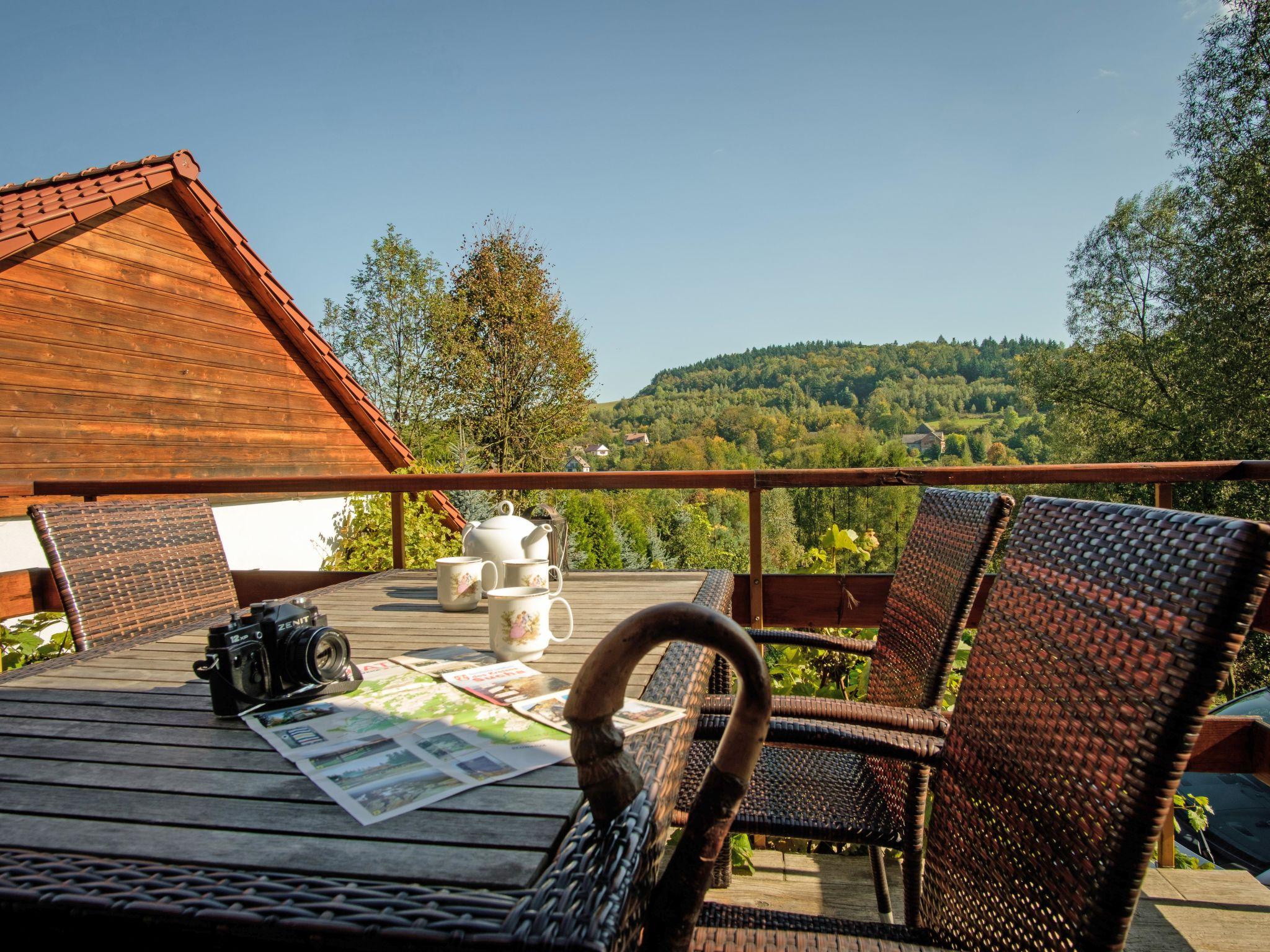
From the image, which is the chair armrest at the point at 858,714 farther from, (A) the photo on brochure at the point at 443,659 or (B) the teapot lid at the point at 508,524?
(B) the teapot lid at the point at 508,524

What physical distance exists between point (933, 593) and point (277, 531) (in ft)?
23.9

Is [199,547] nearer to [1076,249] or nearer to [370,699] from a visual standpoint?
[370,699]

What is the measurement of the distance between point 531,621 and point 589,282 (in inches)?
797

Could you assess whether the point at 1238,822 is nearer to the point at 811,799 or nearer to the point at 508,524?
the point at 811,799

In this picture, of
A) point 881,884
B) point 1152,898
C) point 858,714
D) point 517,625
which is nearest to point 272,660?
point 517,625

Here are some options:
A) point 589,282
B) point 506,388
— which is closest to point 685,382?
point 589,282

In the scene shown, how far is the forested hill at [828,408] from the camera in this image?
22.2m

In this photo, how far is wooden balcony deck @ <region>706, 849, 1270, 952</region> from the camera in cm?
169

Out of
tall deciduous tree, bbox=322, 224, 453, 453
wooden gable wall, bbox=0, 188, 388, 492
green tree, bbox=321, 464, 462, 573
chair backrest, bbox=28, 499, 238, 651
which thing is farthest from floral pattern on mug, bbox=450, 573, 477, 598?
tall deciduous tree, bbox=322, 224, 453, 453

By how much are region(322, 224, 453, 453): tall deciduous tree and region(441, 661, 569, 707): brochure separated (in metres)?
16.2

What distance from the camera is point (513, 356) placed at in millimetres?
17156

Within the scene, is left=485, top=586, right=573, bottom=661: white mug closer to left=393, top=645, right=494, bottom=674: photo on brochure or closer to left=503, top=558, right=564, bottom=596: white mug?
left=393, top=645, right=494, bottom=674: photo on brochure

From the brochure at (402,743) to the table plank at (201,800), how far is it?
0.02m

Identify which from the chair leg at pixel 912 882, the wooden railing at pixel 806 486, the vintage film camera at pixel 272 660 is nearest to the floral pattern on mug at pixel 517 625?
the vintage film camera at pixel 272 660
